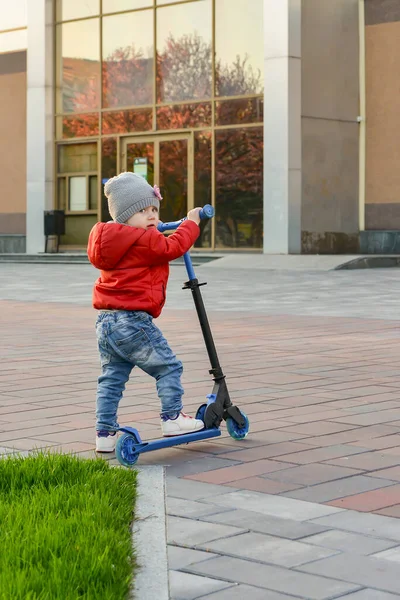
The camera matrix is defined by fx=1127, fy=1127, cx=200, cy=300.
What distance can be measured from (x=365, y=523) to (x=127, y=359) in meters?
1.65

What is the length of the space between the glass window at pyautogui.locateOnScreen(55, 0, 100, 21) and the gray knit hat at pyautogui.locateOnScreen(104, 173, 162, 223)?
25740mm

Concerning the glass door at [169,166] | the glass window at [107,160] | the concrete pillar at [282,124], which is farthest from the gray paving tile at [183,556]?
the glass window at [107,160]

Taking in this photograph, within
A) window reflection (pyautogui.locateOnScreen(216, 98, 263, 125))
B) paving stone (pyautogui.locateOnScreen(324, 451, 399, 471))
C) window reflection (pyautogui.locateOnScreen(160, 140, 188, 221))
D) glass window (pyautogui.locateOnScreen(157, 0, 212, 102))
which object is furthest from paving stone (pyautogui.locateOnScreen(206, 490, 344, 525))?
glass window (pyautogui.locateOnScreen(157, 0, 212, 102))

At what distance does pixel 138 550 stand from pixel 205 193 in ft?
80.8

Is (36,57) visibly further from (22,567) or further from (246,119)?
(22,567)

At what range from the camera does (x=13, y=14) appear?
3183 cm

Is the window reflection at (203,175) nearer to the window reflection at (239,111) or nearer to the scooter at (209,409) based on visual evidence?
the window reflection at (239,111)

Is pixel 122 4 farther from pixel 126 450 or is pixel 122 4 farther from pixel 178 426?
pixel 126 450

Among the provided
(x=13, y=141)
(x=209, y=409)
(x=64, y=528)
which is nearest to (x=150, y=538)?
(x=64, y=528)

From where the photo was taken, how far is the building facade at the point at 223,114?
25781 millimetres

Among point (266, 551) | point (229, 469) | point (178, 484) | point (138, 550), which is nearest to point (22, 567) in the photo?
point (138, 550)

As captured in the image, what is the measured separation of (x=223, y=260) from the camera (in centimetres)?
2420

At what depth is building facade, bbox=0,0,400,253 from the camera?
1015 inches

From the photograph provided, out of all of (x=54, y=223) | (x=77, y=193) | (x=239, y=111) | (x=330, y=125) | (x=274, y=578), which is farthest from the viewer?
(x=77, y=193)
